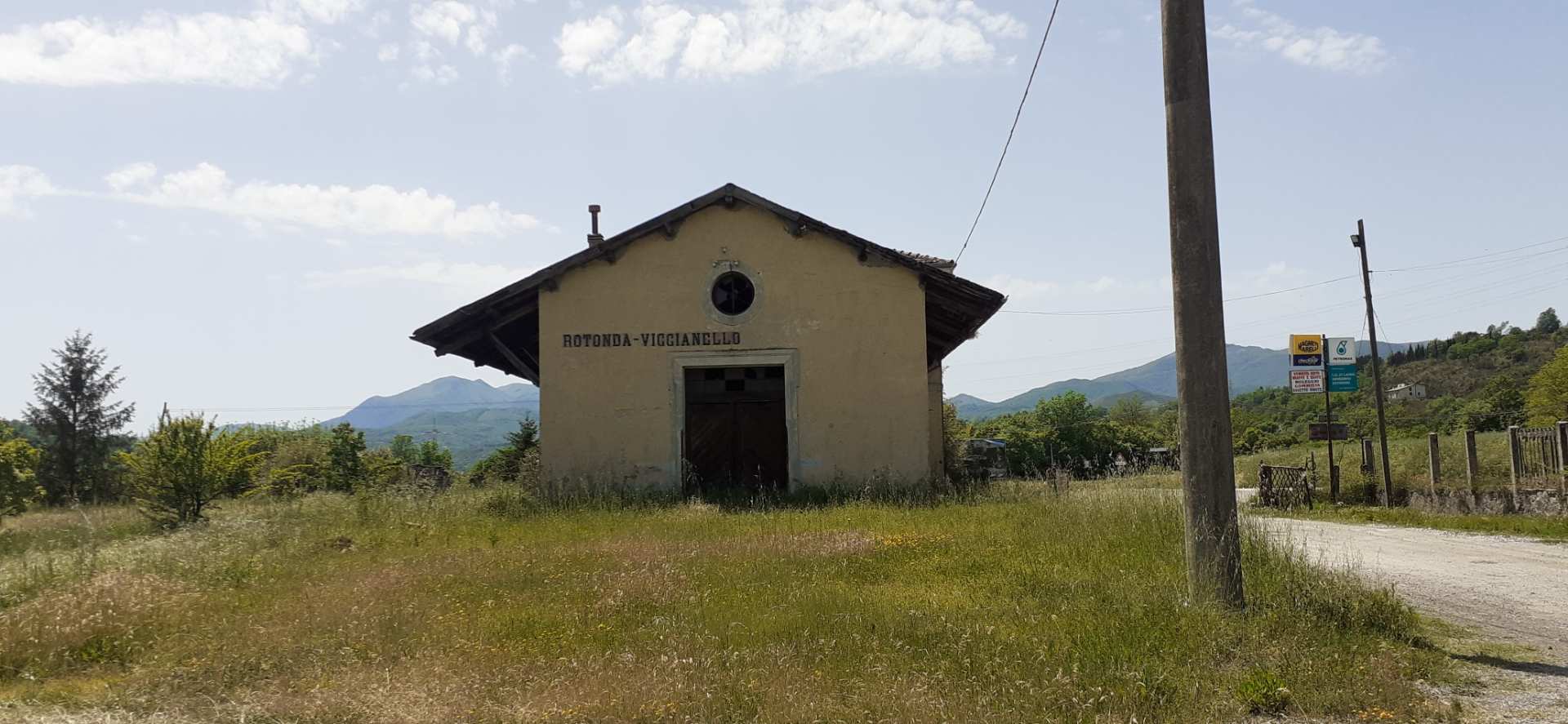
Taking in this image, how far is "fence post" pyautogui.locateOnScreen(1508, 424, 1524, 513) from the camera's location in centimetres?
1886

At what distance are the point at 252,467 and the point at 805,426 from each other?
846 cm

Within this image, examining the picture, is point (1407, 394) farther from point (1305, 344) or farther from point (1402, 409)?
point (1305, 344)

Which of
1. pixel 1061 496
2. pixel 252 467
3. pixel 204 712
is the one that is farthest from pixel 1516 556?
pixel 252 467

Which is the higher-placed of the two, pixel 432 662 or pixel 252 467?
pixel 252 467

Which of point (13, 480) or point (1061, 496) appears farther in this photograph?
point (13, 480)

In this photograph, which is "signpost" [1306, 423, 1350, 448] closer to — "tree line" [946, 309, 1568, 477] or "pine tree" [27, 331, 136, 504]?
"tree line" [946, 309, 1568, 477]

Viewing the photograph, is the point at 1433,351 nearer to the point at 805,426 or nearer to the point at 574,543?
the point at 805,426

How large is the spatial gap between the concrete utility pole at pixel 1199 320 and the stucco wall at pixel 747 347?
10.2 meters

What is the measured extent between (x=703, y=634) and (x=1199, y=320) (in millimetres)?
3874

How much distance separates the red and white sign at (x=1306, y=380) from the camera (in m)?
27.1

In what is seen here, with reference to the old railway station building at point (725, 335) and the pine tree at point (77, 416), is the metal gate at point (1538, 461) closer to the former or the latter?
the old railway station building at point (725, 335)

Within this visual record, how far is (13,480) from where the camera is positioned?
16.0 metres

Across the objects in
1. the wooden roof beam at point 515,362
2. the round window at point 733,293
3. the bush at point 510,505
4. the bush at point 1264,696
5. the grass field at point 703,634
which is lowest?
the bush at point 1264,696

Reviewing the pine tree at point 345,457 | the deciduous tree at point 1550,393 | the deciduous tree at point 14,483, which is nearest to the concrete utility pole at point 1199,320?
the deciduous tree at point 14,483
